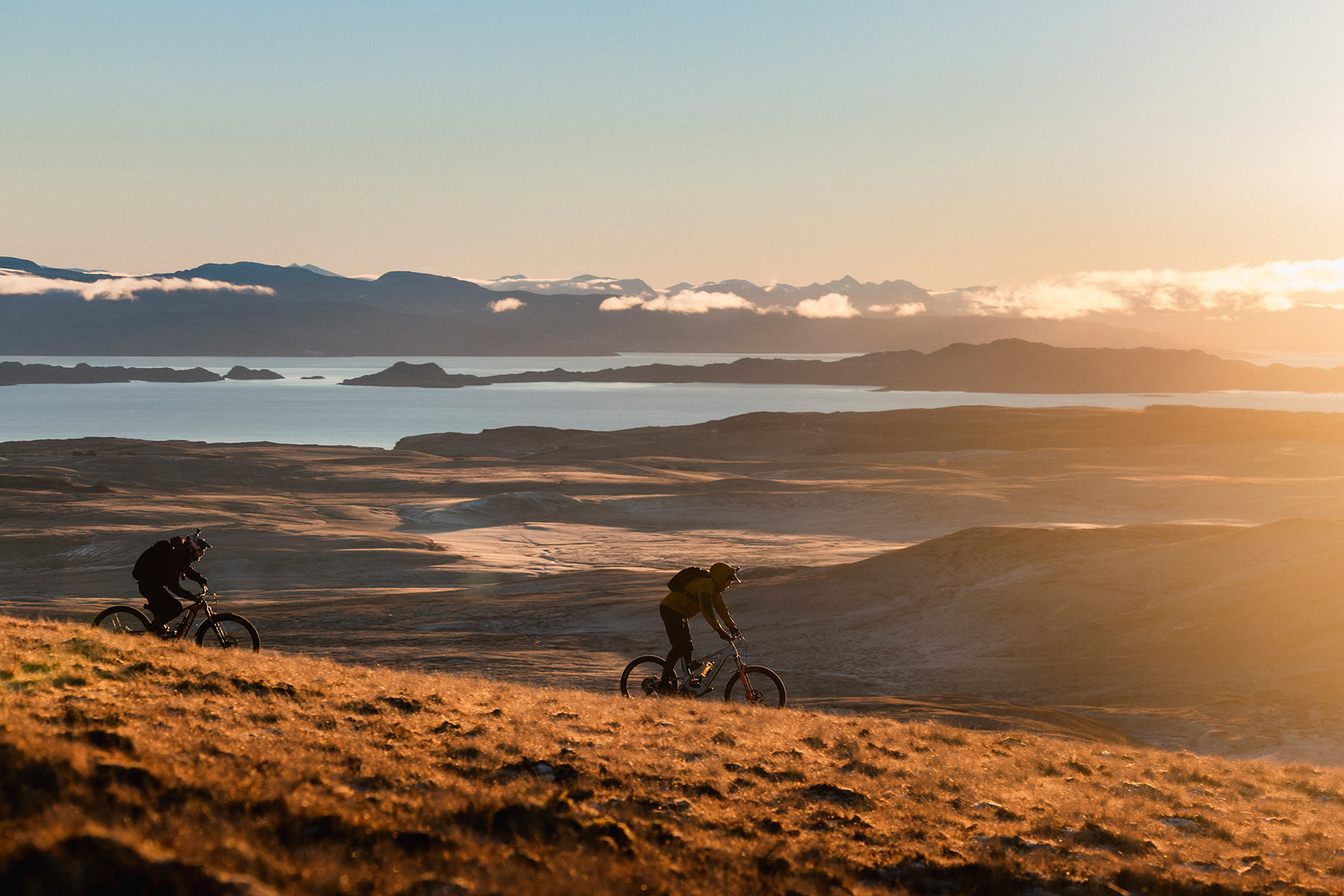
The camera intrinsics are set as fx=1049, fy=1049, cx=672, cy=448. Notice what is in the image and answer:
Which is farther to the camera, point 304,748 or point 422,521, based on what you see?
point 422,521

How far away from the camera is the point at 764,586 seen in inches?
1225

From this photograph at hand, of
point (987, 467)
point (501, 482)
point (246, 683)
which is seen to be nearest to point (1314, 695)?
point (246, 683)

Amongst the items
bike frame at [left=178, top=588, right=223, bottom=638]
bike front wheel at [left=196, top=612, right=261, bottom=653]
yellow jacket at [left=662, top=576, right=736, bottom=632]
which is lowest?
bike front wheel at [left=196, top=612, right=261, bottom=653]

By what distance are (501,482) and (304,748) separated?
7097 cm

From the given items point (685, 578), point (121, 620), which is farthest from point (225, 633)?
point (685, 578)

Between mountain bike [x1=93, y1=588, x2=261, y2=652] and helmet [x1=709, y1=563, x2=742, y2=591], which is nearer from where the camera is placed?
helmet [x1=709, y1=563, x2=742, y2=591]

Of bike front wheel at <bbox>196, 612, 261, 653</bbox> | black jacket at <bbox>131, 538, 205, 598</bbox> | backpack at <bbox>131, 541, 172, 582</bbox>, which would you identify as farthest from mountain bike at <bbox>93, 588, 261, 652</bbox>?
backpack at <bbox>131, 541, 172, 582</bbox>

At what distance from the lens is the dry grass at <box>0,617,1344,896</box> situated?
5305mm

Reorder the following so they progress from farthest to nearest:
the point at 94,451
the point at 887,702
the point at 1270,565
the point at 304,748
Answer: the point at 94,451 → the point at 1270,565 → the point at 887,702 → the point at 304,748

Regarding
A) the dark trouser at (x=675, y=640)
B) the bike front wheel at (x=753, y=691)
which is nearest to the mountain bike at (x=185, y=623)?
the dark trouser at (x=675, y=640)

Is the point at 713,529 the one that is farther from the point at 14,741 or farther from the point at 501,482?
the point at 14,741

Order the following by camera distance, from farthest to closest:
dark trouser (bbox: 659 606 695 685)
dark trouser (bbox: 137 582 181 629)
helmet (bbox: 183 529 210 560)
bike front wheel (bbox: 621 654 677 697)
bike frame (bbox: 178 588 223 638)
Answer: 1. bike front wheel (bbox: 621 654 677 697)
2. bike frame (bbox: 178 588 223 638)
3. dark trouser (bbox: 137 582 181 629)
4. helmet (bbox: 183 529 210 560)
5. dark trouser (bbox: 659 606 695 685)

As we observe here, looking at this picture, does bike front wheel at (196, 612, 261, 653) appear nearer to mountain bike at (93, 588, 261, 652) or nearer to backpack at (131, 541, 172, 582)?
mountain bike at (93, 588, 261, 652)

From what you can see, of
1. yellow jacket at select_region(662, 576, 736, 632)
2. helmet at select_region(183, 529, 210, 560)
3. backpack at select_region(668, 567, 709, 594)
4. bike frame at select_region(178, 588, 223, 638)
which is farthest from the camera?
bike frame at select_region(178, 588, 223, 638)
